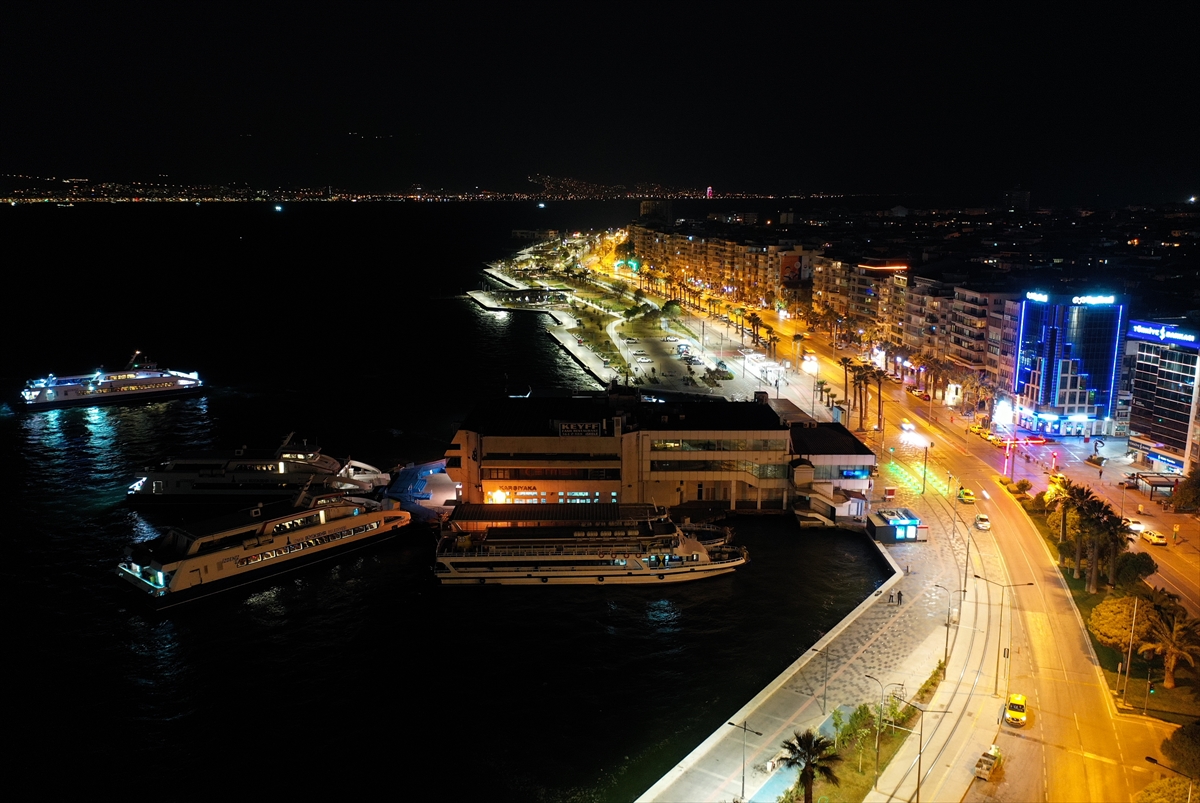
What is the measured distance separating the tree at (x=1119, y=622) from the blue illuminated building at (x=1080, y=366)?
38046 mm

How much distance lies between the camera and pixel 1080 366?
6975 cm

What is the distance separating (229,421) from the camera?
8050cm

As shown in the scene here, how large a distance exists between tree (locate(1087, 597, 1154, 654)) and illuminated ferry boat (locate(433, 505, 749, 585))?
656 inches

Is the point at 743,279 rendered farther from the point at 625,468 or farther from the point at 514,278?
the point at 625,468

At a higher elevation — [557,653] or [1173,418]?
[1173,418]

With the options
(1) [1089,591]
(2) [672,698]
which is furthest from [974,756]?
(1) [1089,591]

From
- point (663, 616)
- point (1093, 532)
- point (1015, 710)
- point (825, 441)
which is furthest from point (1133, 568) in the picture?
point (663, 616)

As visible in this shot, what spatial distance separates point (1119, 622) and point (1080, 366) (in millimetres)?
41359

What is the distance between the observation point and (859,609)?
4019 centimetres

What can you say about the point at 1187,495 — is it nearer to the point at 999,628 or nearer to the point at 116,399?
the point at 999,628

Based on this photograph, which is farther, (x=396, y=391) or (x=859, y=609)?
(x=396, y=391)

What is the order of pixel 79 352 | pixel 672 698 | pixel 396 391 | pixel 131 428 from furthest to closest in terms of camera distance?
pixel 79 352 → pixel 396 391 → pixel 131 428 → pixel 672 698

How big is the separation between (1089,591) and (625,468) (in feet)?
80.7

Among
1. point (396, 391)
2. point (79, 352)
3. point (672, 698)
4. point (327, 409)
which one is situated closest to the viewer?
point (672, 698)
